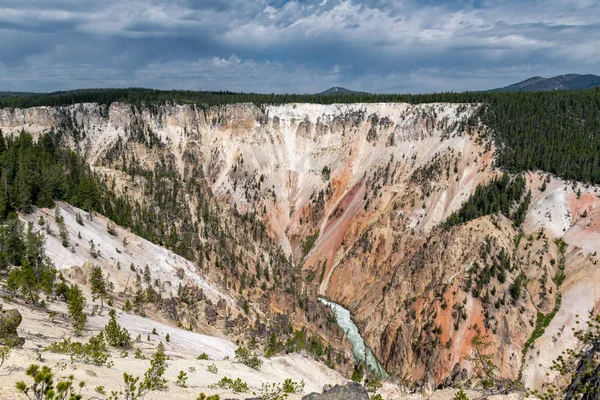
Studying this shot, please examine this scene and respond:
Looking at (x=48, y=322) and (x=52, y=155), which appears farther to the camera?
(x=52, y=155)

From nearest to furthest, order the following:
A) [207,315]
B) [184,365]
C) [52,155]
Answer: [184,365], [207,315], [52,155]

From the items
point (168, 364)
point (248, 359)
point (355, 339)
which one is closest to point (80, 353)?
point (168, 364)

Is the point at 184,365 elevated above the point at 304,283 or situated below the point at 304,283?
above

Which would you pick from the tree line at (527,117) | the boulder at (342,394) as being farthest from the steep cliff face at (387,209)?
the boulder at (342,394)

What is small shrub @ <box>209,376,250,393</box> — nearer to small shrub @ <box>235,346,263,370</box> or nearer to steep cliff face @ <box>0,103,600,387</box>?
small shrub @ <box>235,346,263,370</box>

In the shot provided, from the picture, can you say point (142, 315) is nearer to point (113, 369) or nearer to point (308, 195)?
point (113, 369)

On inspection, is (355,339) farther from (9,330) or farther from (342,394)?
(9,330)

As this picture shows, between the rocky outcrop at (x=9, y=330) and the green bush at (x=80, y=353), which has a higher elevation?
the rocky outcrop at (x=9, y=330)

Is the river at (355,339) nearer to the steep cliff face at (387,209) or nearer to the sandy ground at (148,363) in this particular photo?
the steep cliff face at (387,209)

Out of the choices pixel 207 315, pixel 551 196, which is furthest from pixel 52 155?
pixel 551 196
